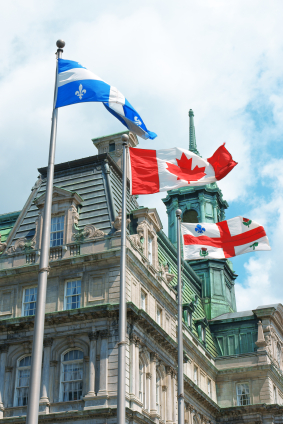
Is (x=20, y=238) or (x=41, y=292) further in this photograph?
(x=20, y=238)

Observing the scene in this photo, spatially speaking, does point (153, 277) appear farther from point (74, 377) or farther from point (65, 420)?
point (65, 420)

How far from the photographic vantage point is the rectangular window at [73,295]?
35.7 metres

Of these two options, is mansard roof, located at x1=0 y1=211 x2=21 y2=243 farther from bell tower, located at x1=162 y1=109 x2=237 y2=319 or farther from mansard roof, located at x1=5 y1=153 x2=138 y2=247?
bell tower, located at x1=162 y1=109 x2=237 y2=319

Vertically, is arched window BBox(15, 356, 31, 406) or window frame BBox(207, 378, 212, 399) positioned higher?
window frame BBox(207, 378, 212, 399)

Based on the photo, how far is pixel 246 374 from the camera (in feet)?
181

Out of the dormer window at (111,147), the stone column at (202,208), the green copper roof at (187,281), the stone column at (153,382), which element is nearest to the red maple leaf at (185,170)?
the stone column at (153,382)

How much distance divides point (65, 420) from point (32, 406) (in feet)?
55.2

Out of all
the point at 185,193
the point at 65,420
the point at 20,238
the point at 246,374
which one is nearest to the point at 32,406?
the point at 65,420

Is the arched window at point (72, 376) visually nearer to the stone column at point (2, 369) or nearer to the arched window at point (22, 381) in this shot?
the arched window at point (22, 381)

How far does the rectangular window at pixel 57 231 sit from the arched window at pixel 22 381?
24.4 feet

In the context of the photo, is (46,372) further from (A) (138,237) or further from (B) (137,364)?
(A) (138,237)

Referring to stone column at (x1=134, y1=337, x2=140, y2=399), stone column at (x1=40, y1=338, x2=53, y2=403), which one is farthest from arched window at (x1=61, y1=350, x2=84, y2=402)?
stone column at (x1=134, y1=337, x2=140, y2=399)

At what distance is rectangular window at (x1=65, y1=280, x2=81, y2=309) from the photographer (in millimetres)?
35656

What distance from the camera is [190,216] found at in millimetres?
70688
